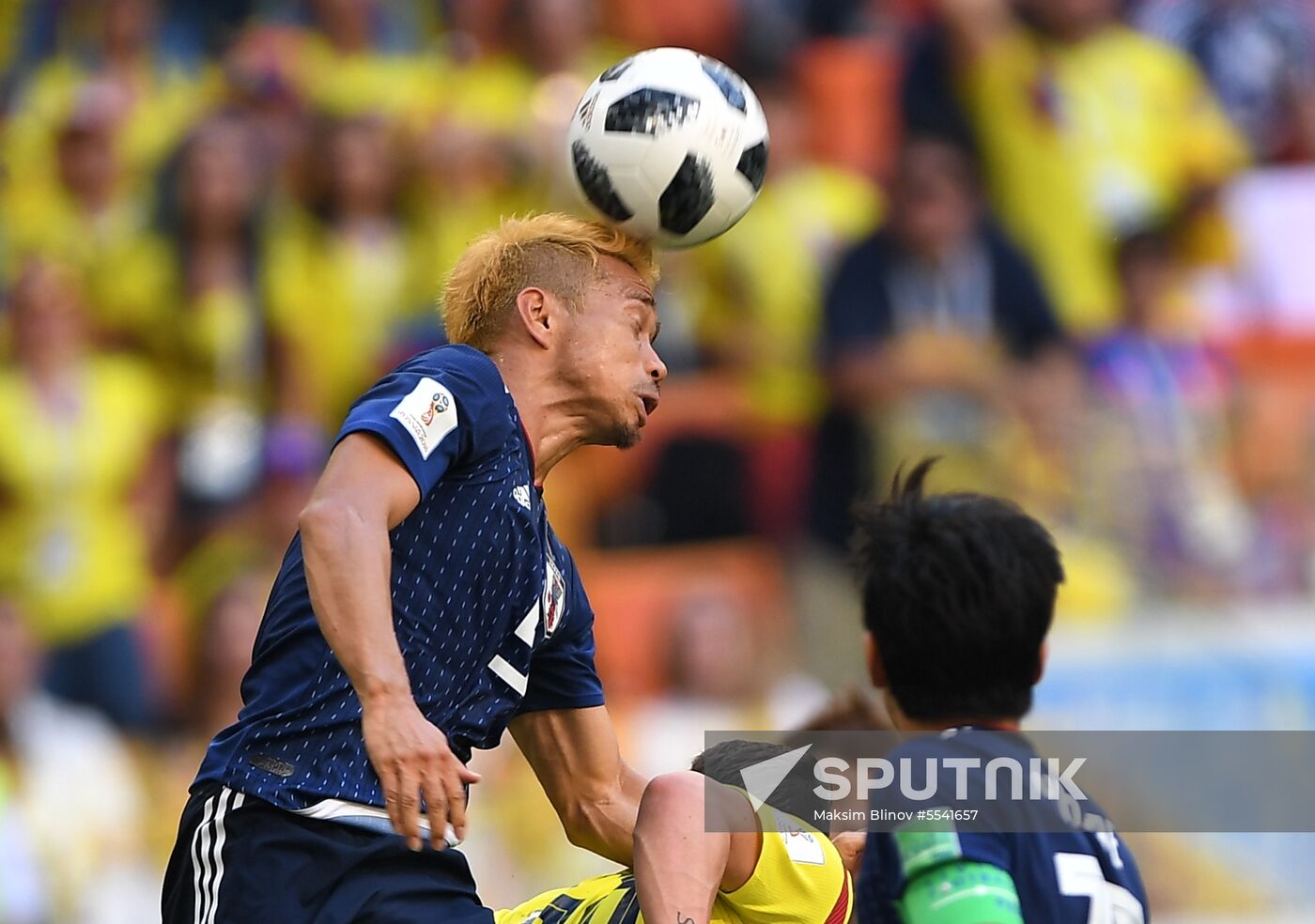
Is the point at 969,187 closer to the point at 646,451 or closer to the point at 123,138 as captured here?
the point at 646,451

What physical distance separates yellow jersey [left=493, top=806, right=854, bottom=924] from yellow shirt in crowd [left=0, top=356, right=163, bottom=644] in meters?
5.42

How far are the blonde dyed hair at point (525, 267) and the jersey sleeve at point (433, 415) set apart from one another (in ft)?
1.09

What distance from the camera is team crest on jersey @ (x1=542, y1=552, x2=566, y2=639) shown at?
366cm

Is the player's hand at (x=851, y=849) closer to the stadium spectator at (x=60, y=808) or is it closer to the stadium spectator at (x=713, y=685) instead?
the stadium spectator at (x=713, y=685)

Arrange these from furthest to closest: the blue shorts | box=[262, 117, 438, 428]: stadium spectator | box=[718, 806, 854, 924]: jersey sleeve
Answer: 1. box=[262, 117, 438, 428]: stadium spectator
2. box=[718, 806, 854, 924]: jersey sleeve
3. the blue shorts

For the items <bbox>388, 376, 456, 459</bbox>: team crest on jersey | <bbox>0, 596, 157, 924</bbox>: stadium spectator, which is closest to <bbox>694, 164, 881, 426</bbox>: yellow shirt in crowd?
<bbox>0, 596, 157, 924</bbox>: stadium spectator

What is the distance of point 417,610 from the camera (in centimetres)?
338

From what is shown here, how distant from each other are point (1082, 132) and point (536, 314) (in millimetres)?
6355

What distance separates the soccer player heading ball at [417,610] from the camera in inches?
119

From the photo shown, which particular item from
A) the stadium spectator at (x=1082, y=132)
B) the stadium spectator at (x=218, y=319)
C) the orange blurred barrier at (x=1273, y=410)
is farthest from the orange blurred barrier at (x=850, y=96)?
the stadium spectator at (x=218, y=319)

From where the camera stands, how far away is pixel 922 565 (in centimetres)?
301

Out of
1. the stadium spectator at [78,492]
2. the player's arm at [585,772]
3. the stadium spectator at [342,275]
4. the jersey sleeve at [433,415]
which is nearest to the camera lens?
the jersey sleeve at [433,415]

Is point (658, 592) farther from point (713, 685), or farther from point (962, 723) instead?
point (962, 723)

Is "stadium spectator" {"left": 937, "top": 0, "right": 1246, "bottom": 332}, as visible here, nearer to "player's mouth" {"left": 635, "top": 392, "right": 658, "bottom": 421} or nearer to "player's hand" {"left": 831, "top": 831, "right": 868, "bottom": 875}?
"player's hand" {"left": 831, "top": 831, "right": 868, "bottom": 875}
